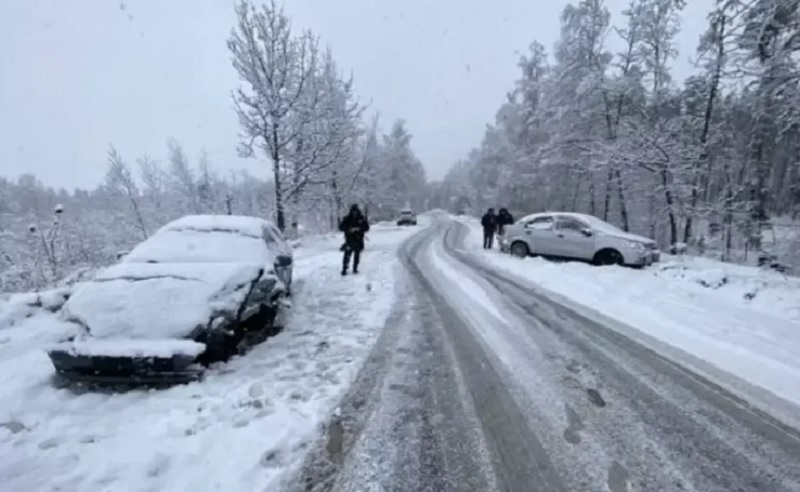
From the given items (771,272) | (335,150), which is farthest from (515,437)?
(335,150)

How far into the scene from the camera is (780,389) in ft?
13.0

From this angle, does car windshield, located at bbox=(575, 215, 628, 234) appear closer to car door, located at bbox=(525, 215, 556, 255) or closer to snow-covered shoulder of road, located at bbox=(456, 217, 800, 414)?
car door, located at bbox=(525, 215, 556, 255)

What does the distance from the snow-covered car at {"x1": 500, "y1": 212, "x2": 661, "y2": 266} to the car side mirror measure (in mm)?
9112

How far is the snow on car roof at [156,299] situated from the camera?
411cm

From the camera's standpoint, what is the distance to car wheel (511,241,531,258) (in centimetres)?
1456

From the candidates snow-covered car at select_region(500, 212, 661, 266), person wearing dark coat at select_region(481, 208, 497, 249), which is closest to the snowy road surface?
snow-covered car at select_region(500, 212, 661, 266)

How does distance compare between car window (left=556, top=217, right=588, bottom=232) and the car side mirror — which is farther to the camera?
car window (left=556, top=217, right=588, bottom=232)

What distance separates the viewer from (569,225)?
43.3ft

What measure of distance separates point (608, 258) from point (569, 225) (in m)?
1.61

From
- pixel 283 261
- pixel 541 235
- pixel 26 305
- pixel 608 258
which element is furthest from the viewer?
pixel 541 235

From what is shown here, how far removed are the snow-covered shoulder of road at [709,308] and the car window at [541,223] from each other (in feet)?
8.03

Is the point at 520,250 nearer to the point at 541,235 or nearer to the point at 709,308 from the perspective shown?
the point at 541,235

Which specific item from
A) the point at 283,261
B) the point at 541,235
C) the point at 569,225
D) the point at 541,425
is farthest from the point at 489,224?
the point at 541,425

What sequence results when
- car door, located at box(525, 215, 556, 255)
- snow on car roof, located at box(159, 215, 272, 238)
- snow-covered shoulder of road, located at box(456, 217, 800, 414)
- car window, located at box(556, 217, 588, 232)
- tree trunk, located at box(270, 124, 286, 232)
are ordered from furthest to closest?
1. tree trunk, located at box(270, 124, 286, 232)
2. car door, located at box(525, 215, 556, 255)
3. car window, located at box(556, 217, 588, 232)
4. snow on car roof, located at box(159, 215, 272, 238)
5. snow-covered shoulder of road, located at box(456, 217, 800, 414)
